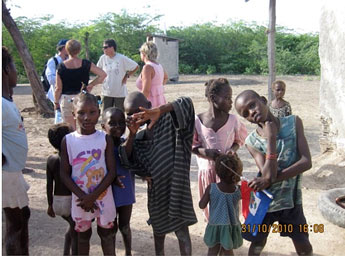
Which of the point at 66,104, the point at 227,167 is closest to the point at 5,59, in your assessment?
the point at 227,167

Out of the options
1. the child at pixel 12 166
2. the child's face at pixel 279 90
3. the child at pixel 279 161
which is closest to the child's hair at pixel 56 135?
the child at pixel 12 166

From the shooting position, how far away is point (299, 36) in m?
29.3

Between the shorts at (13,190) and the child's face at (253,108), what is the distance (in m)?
1.53

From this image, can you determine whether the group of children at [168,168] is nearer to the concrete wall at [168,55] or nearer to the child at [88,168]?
the child at [88,168]

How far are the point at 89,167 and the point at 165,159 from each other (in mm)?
495

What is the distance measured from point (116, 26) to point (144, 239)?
27.9 meters

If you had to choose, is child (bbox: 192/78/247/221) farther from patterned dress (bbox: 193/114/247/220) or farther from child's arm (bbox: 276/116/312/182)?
child's arm (bbox: 276/116/312/182)

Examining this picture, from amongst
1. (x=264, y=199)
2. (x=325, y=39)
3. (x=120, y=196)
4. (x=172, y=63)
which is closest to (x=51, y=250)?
(x=120, y=196)

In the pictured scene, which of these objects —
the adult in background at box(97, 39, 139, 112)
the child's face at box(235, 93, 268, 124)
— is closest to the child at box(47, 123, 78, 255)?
the child's face at box(235, 93, 268, 124)

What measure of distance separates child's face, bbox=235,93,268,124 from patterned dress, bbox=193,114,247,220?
462mm

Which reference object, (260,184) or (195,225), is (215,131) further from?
(195,225)

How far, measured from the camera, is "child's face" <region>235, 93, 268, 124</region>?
8.06ft

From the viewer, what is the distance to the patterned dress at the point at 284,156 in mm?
2547

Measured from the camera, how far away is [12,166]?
2648 millimetres
